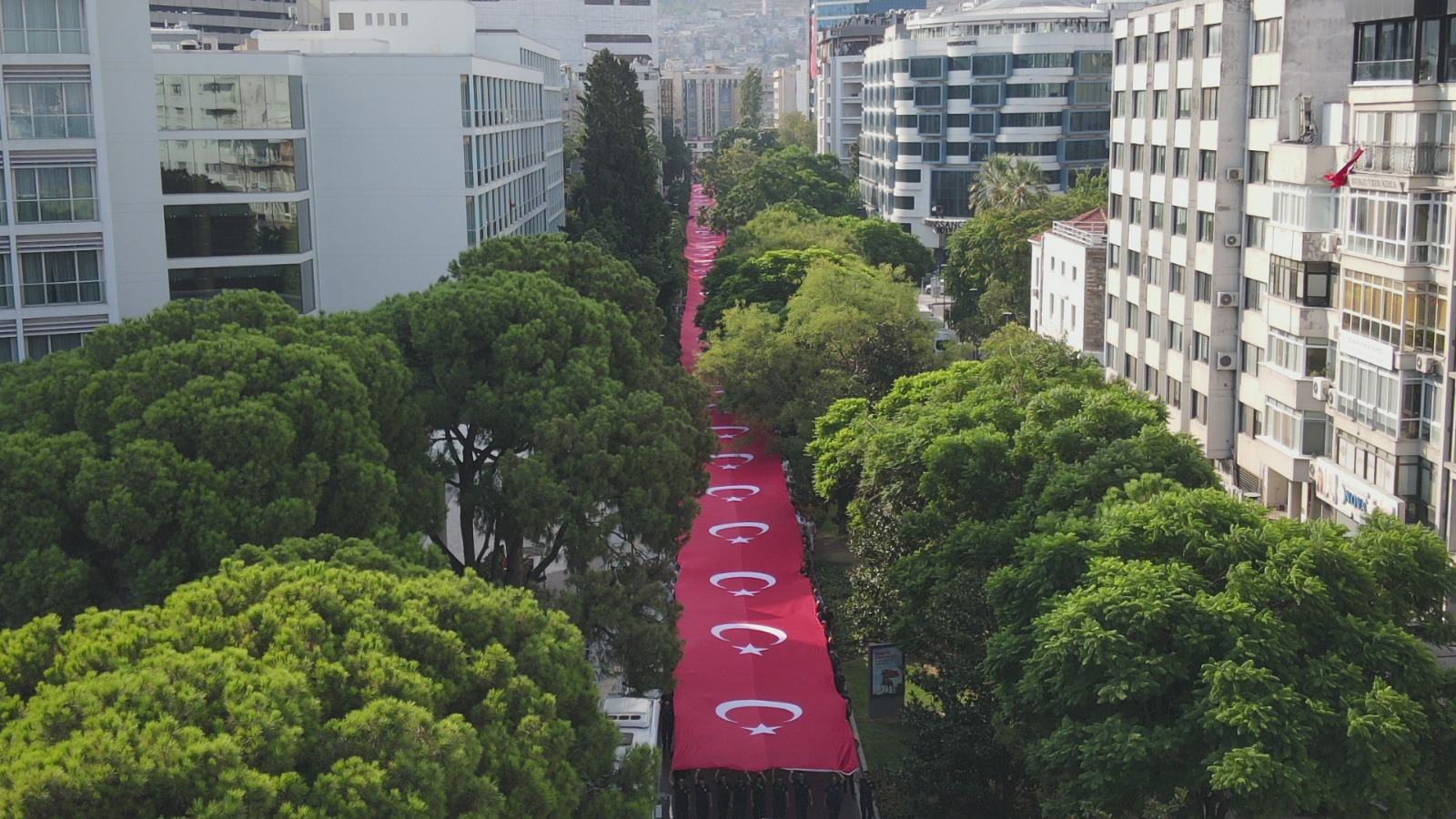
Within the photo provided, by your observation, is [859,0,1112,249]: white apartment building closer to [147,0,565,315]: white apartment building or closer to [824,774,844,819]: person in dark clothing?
[147,0,565,315]: white apartment building

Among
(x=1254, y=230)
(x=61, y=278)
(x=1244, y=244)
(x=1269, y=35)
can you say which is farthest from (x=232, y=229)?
(x=1269, y=35)

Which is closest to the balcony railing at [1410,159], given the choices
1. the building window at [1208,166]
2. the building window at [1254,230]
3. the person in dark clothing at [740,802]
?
the building window at [1254,230]

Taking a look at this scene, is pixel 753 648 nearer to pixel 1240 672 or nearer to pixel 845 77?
pixel 1240 672

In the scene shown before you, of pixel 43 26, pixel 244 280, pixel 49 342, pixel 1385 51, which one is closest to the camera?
pixel 1385 51

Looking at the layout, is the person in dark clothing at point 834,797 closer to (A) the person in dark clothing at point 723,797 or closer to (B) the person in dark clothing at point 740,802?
(B) the person in dark clothing at point 740,802

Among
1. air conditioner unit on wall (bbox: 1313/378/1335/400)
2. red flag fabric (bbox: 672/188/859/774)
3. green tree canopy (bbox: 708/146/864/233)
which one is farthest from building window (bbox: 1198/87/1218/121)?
green tree canopy (bbox: 708/146/864/233)
